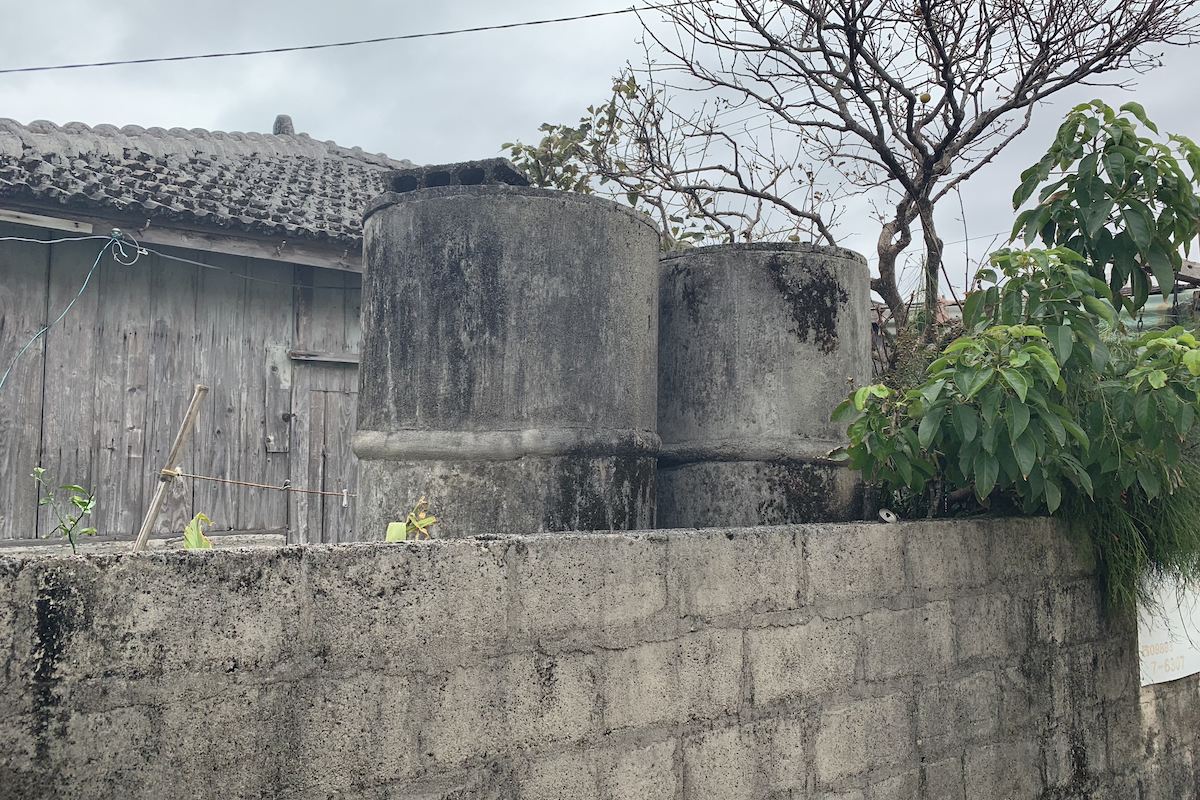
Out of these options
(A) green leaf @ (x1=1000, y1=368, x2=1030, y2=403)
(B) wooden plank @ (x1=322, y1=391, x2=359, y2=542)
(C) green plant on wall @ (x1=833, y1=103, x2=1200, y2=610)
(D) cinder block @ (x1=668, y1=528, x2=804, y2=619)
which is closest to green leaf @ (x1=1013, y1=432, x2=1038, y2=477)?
(C) green plant on wall @ (x1=833, y1=103, x2=1200, y2=610)

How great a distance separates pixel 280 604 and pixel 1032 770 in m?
2.64

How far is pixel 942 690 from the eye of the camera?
2.88 m

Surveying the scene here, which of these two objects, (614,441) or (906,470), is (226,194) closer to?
(614,441)

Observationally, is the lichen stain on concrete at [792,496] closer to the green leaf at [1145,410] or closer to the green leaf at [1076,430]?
the green leaf at [1076,430]

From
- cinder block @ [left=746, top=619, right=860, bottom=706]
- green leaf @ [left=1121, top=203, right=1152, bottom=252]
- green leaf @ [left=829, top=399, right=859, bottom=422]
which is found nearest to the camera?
cinder block @ [left=746, top=619, right=860, bottom=706]

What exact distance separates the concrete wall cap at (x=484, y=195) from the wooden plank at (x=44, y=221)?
13.3 feet

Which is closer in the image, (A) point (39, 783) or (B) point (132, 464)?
(A) point (39, 783)

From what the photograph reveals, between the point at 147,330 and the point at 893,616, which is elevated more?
the point at 147,330

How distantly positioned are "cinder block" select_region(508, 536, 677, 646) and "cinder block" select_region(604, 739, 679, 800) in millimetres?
→ 266

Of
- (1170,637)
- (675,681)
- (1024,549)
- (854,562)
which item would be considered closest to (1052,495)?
(1024,549)

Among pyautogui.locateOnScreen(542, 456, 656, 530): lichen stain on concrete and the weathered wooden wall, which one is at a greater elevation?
the weathered wooden wall

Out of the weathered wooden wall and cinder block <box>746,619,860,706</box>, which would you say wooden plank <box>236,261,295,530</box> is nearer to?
the weathered wooden wall

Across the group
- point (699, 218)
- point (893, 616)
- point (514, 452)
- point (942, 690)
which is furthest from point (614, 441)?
point (699, 218)

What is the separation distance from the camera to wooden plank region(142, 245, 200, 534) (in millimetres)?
6645
